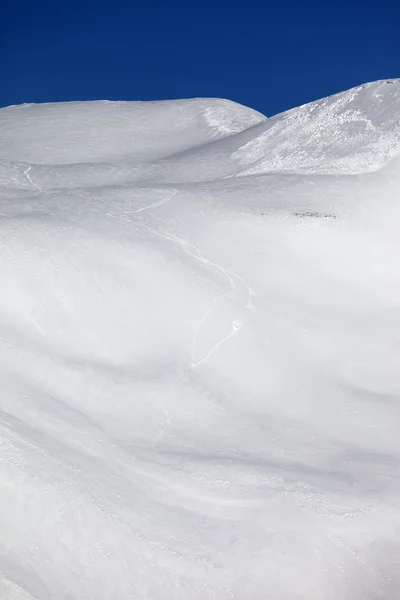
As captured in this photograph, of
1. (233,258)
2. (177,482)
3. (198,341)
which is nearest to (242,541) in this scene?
(177,482)

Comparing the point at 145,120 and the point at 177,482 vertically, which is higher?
the point at 145,120

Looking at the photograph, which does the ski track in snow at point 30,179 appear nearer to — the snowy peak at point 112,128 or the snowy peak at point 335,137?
the snowy peak at point 112,128

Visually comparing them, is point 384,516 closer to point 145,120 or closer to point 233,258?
point 233,258

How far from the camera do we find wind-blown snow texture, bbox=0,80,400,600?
2.39 m

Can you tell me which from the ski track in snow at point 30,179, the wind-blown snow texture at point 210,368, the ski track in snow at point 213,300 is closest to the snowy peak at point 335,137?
the wind-blown snow texture at point 210,368

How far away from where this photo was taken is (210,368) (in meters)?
3.03

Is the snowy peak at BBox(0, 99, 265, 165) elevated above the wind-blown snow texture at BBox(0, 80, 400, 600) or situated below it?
above

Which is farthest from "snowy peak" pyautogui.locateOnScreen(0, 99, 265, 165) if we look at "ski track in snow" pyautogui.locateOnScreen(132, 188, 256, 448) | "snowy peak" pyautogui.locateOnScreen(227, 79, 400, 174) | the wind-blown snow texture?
"ski track in snow" pyautogui.locateOnScreen(132, 188, 256, 448)

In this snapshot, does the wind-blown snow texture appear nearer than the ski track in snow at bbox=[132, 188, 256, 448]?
Yes

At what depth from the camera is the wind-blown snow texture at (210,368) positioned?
7.85ft

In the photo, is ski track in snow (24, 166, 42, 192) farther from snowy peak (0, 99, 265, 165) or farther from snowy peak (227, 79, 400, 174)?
snowy peak (227, 79, 400, 174)

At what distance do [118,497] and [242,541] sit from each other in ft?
1.26

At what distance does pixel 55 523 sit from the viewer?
7.82 feet

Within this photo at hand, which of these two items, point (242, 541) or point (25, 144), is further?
point (25, 144)
